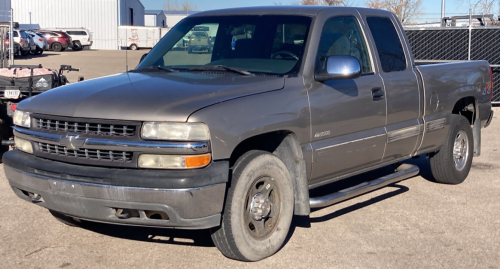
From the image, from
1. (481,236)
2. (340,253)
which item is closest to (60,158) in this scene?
(340,253)

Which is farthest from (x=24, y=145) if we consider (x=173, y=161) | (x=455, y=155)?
(x=455, y=155)

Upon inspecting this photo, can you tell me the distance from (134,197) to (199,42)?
220 cm

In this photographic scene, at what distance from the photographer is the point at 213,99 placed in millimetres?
4453

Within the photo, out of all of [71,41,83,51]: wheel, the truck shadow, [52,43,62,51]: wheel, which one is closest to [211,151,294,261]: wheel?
the truck shadow

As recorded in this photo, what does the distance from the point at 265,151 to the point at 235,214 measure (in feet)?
2.11

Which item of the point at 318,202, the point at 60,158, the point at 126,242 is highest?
the point at 60,158

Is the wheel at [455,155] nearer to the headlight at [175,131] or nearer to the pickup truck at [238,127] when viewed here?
the pickup truck at [238,127]

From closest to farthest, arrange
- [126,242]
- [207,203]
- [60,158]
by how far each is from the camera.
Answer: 1. [207,203]
2. [60,158]
3. [126,242]

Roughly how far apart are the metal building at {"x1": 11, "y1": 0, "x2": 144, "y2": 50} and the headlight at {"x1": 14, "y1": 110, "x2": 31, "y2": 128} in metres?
60.8

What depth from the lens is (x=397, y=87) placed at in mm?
6137

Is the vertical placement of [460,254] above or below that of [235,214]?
below

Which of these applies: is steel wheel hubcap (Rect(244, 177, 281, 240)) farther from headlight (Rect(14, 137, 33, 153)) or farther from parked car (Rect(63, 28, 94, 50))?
parked car (Rect(63, 28, 94, 50))

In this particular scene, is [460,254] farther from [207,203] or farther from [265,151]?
[207,203]

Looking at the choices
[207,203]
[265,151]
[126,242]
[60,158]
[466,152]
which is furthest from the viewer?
[466,152]
